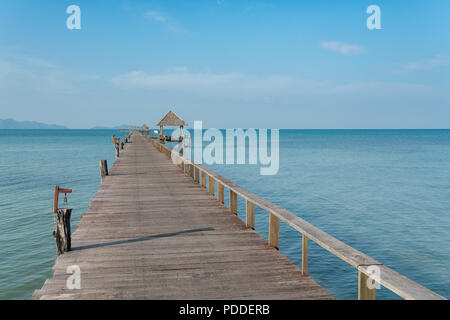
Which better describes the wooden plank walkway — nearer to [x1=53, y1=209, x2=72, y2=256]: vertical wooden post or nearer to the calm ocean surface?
[x1=53, y1=209, x2=72, y2=256]: vertical wooden post

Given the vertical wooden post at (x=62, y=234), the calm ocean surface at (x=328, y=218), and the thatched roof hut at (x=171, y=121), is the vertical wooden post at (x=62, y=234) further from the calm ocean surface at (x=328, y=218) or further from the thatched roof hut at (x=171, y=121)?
the thatched roof hut at (x=171, y=121)

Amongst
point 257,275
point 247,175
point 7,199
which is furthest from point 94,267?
point 247,175

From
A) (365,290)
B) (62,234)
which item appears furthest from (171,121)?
(365,290)

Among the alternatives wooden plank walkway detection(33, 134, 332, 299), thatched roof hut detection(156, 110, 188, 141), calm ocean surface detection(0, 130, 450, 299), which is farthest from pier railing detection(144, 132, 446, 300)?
thatched roof hut detection(156, 110, 188, 141)

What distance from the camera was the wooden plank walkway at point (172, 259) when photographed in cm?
430

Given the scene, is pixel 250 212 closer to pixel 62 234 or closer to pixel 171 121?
pixel 62 234

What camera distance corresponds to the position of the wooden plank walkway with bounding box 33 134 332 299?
4297mm

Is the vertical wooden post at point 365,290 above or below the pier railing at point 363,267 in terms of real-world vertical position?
below

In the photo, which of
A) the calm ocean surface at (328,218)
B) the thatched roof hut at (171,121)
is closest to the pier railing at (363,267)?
the calm ocean surface at (328,218)
